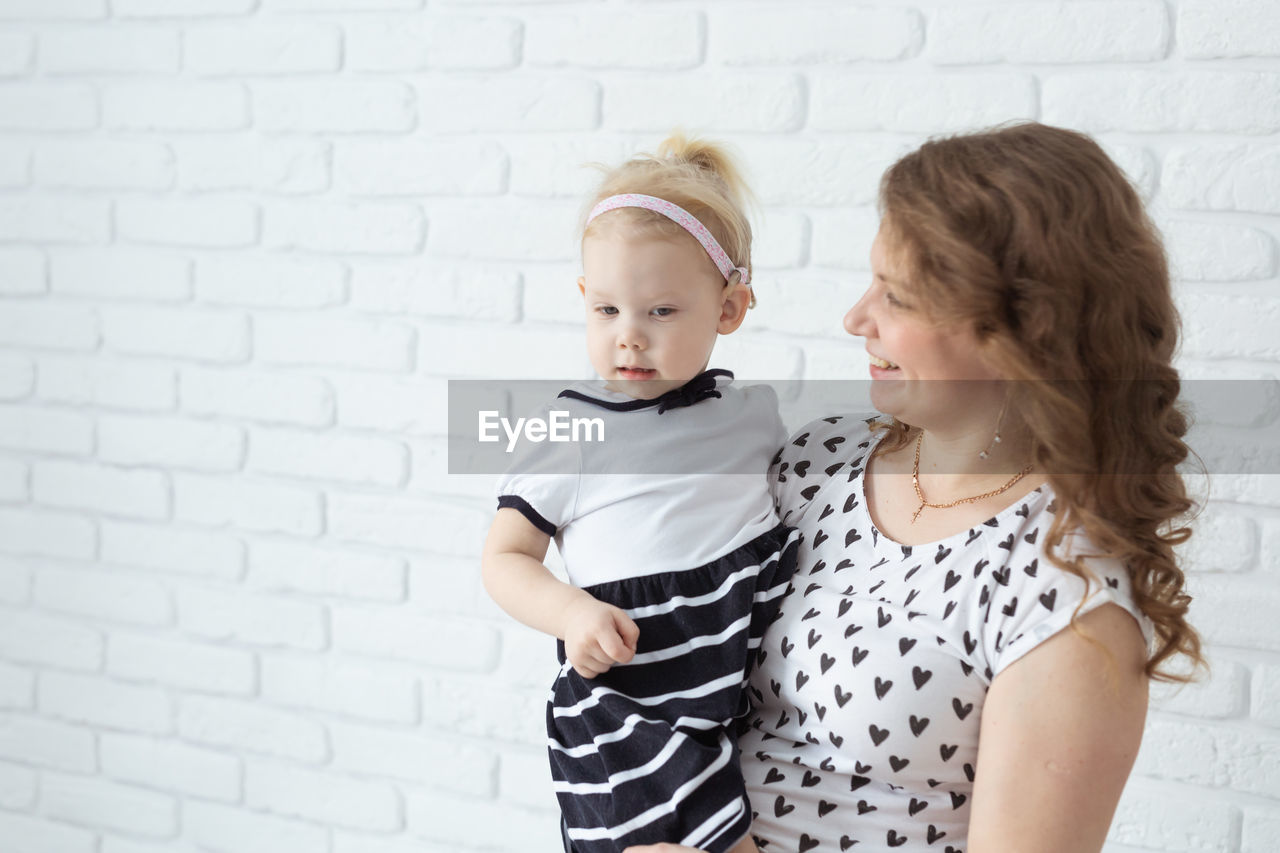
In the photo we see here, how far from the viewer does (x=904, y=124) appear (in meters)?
1.78

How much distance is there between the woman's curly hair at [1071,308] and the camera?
1118 millimetres

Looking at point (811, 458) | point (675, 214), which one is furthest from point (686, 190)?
point (811, 458)

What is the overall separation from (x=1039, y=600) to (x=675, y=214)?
592mm

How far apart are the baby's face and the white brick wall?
51 centimetres

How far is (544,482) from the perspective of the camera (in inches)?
53.8

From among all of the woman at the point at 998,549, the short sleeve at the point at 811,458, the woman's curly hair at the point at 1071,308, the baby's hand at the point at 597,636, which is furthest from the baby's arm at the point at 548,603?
the woman's curly hair at the point at 1071,308

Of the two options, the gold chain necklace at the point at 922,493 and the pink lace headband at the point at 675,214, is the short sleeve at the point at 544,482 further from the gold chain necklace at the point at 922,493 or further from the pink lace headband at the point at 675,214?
the gold chain necklace at the point at 922,493

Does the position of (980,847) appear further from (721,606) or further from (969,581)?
(721,606)

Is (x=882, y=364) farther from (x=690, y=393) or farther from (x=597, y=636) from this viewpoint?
(x=597, y=636)

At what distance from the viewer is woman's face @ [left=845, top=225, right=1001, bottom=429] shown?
46.9 inches

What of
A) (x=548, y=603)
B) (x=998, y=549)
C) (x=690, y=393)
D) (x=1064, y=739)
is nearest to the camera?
(x=1064, y=739)

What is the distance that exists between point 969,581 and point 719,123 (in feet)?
3.20

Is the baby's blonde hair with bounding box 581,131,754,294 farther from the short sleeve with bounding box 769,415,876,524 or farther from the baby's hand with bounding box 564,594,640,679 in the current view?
the baby's hand with bounding box 564,594,640,679

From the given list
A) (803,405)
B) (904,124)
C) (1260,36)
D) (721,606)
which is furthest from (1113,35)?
(721,606)
